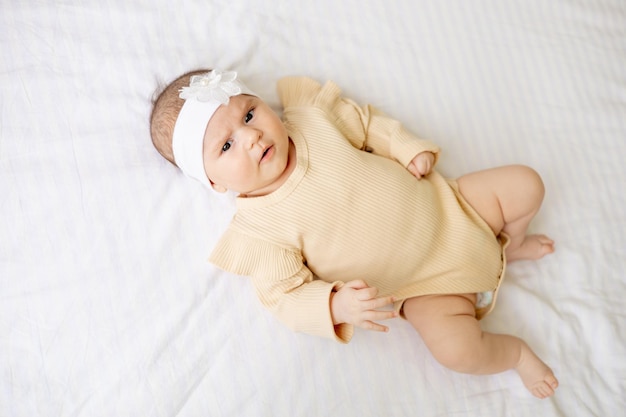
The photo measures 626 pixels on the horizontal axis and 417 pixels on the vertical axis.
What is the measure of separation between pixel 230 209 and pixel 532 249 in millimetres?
893

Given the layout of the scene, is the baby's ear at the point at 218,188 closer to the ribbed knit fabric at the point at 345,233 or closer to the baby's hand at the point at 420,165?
the ribbed knit fabric at the point at 345,233

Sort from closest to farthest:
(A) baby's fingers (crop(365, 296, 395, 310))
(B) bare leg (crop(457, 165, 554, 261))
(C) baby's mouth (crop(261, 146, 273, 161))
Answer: (A) baby's fingers (crop(365, 296, 395, 310)) → (C) baby's mouth (crop(261, 146, 273, 161)) → (B) bare leg (crop(457, 165, 554, 261))

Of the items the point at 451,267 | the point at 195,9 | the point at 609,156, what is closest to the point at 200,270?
the point at 451,267

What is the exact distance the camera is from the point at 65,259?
4.71ft

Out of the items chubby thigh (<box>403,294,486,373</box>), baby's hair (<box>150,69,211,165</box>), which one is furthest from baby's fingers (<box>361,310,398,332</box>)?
baby's hair (<box>150,69,211,165</box>)

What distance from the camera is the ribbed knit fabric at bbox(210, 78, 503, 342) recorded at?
1.46 metres

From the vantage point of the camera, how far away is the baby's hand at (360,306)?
1.31 metres

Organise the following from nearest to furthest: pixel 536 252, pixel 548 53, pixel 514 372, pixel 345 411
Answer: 1. pixel 345 411
2. pixel 514 372
3. pixel 536 252
4. pixel 548 53

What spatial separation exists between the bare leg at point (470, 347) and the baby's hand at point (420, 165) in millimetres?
356

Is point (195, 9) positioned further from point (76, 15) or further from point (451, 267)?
point (451, 267)

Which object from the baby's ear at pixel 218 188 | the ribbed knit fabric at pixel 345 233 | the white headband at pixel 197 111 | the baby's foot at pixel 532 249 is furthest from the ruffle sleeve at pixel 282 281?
the baby's foot at pixel 532 249

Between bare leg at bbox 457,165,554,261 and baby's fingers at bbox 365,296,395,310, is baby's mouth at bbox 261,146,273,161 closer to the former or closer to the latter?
baby's fingers at bbox 365,296,395,310

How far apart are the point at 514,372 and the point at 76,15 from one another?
1.60 metres

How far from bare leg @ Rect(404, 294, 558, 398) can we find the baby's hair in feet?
2.68
